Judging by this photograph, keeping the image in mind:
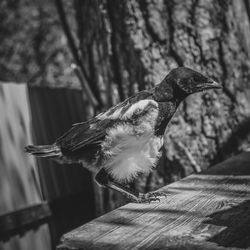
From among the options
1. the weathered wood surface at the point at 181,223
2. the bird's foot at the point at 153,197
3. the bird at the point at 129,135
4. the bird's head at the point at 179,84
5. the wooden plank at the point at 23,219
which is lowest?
the wooden plank at the point at 23,219

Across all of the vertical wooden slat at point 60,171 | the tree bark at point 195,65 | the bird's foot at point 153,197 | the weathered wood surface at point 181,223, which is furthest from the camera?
the vertical wooden slat at point 60,171

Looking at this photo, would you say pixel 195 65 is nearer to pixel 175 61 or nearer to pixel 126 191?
pixel 175 61

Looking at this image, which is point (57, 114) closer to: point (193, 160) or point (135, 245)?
point (193, 160)

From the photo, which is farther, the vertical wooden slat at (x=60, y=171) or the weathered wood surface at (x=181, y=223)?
the vertical wooden slat at (x=60, y=171)

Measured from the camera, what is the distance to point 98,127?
3.04m

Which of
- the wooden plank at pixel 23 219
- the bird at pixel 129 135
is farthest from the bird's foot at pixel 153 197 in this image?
the wooden plank at pixel 23 219

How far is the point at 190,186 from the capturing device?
2.69 m

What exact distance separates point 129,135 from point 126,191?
39cm

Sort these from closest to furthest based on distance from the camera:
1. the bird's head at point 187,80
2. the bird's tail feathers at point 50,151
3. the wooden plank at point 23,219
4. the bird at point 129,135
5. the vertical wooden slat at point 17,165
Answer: the bird at point 129,135
the bird's head at point 187,80
the bird's tail feathers at point 50,151
the wooden plank at point 23,219
the vertical wooden slat at point 17,165

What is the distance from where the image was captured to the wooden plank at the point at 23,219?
4918 mm

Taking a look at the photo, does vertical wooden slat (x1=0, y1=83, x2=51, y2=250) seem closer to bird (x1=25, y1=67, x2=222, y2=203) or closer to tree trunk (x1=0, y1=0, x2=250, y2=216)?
tree trunk (x1=0, y1=0, x2=250, y2=216)

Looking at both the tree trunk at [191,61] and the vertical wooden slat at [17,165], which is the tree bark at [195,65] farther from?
the vertical wooden slat at [17,165]

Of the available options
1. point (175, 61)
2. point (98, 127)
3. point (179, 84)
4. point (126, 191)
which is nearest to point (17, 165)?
point (175, 61)

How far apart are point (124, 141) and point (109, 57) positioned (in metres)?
1.53
